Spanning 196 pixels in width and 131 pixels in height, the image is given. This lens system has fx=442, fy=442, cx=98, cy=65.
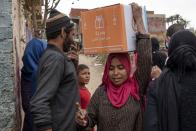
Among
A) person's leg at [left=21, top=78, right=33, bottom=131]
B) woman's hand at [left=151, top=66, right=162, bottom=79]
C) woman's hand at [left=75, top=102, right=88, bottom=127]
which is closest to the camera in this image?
woman's hand at [left=75, top=102, right=88, bottom=127]

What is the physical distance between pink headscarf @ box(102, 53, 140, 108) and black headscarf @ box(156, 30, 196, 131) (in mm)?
357

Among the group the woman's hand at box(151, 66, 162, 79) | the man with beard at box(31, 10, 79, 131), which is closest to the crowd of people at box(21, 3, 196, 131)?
the man with beard at box(31, 10, 79, 131)

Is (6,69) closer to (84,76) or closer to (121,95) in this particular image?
(121,95)

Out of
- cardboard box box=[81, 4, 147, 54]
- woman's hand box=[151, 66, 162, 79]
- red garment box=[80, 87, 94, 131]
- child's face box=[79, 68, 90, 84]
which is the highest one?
cardboard box box=[81, 4, 147, 54]

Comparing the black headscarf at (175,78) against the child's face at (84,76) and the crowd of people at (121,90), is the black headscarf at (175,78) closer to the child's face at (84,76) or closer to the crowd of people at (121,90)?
Result: the crowd of people at (121,90)

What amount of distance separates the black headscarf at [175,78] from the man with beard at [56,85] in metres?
0.65

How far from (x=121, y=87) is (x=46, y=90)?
671 millimetres

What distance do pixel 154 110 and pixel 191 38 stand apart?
1.88ft

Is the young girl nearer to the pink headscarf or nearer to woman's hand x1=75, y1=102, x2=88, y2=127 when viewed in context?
the pink headscarf

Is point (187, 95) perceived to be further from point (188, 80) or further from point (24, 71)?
point (24, 71)

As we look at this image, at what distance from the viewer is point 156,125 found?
3.13m

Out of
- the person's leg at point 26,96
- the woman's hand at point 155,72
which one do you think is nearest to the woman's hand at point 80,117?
the person's leg at point 26,96

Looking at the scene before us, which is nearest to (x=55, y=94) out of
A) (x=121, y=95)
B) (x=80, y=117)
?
(x=80, y=117)

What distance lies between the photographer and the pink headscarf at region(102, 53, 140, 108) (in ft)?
11.3
